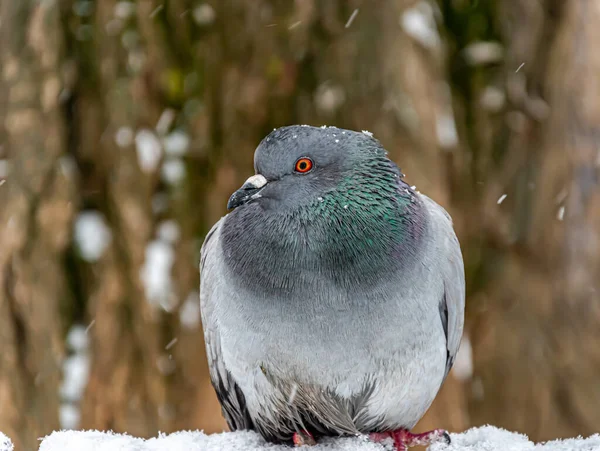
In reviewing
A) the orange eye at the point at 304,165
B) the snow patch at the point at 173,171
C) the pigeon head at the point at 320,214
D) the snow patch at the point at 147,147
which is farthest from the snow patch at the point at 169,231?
the orange eye at the point at 304,165

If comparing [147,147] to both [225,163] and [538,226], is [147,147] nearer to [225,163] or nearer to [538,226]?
[225,163]

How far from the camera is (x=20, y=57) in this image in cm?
466

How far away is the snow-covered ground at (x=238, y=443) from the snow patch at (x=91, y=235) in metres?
2.37

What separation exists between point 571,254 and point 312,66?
233 centimetres

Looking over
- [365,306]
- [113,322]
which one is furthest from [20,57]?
[365,306]

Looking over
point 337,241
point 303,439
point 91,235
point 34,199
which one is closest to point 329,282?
point 337,241

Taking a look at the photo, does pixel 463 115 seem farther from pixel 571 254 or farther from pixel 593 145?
pixel 571 254

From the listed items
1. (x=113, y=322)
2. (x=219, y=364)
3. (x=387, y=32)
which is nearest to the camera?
(x=219, y=364)

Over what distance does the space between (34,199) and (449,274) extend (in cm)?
→ 314

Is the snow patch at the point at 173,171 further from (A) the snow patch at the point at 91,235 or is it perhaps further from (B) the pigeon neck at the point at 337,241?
(B) the pigeon neck at the point at 337,241

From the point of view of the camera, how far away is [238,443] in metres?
2.66

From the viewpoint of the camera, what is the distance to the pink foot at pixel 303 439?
A: 2701mm

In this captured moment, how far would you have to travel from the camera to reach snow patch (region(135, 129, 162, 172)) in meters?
4.64

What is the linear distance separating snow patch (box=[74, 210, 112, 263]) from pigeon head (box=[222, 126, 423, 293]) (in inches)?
104
